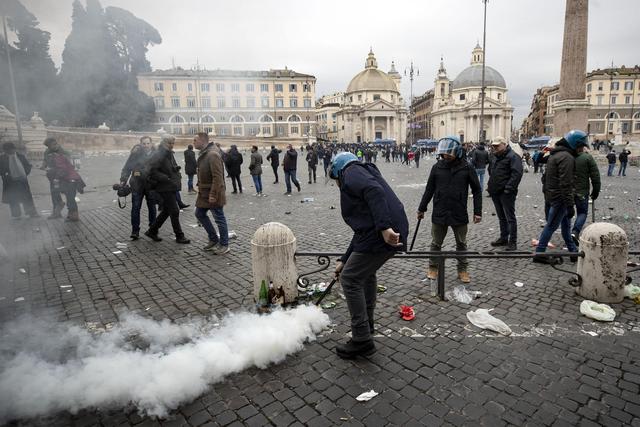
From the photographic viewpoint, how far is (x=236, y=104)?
74375 mm

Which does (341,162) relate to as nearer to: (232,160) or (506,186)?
(506,186)

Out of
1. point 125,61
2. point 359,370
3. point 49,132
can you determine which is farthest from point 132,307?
point 49,132

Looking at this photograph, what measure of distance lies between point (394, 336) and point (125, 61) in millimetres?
7905

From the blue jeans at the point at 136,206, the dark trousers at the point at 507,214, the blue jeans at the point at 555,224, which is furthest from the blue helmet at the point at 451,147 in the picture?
the blue jeans at the point at 136,206

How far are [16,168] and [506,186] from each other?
34.0 ft

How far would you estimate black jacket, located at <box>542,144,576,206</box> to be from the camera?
16.9 ft

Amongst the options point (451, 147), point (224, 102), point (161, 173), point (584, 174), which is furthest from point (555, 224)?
point (224, 102)

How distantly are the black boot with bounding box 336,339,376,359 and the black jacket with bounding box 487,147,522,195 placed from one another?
425 centimetres

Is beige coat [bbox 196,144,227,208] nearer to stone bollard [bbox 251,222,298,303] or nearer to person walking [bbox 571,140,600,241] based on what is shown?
stone bollard [bbox 251,222,298,303]

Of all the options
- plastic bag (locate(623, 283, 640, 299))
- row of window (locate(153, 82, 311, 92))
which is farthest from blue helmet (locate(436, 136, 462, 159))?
row of window (locate(153, 82, 311, 92))

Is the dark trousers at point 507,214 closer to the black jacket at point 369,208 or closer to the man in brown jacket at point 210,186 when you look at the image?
the black jacket at point 369,208

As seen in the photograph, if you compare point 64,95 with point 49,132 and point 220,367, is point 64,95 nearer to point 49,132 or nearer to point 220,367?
point 220,367

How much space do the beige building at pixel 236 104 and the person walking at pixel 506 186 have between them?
179ft

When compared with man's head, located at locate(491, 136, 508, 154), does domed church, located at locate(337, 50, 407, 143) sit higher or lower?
higher
